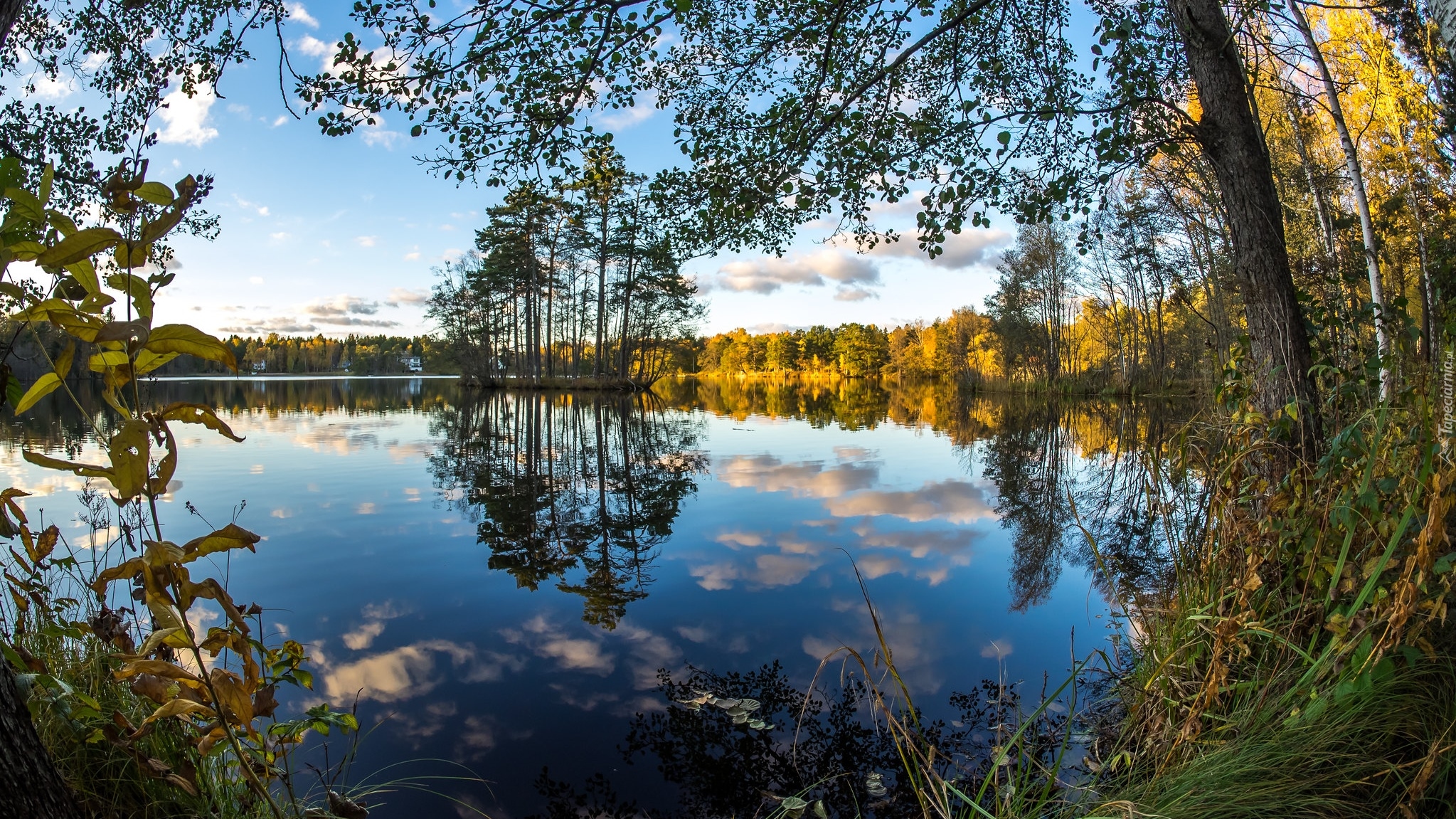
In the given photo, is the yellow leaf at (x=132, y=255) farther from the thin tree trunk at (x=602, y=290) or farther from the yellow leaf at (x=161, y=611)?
the thin tree trunk at (x=602, y=290)

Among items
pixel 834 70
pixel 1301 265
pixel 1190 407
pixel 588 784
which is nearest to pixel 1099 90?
pixel 834 70

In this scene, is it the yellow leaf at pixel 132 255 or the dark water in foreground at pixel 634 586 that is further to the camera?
the dark water in foreground at pixel 634 586

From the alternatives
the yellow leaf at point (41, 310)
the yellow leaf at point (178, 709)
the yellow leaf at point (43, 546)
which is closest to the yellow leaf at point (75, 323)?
the yellow leaf at point (41, 310)

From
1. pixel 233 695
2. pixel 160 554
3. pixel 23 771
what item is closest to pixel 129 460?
pixel 160 554

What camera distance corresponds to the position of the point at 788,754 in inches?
120

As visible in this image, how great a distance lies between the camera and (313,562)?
19.5 feet

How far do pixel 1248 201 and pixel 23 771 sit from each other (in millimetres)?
4963

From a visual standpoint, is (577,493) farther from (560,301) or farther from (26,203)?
(560,301)

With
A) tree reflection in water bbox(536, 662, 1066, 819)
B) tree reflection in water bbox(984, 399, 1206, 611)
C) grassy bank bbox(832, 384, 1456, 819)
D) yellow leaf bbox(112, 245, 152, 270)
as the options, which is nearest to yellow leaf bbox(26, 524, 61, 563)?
yellow leaf bbox(112, 245, 152, 270)

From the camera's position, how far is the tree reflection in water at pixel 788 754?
107 inches

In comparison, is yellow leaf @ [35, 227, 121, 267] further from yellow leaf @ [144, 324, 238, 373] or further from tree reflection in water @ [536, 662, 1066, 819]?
tree reflection in water @ [536, 662, 1066, 819]

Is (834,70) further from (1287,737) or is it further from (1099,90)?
(1287,737)

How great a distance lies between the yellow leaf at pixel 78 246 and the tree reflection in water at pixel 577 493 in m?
3.94

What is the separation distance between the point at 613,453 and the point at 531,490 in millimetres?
3592
